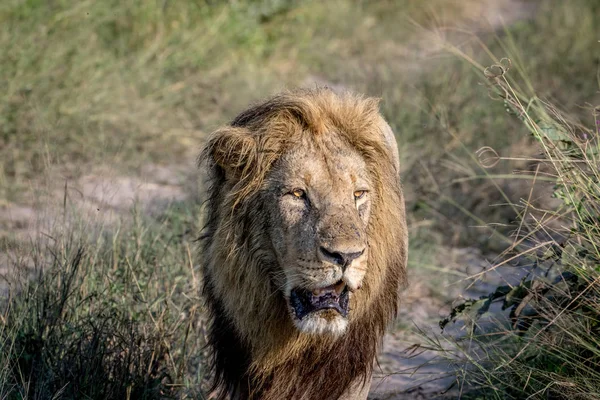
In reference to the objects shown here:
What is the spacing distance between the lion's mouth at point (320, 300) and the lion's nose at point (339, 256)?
0.11 metres

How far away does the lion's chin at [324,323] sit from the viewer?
2943 millimetres

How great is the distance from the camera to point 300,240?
2.98m

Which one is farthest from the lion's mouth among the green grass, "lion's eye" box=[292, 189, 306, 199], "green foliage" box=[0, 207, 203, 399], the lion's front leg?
"green foliage" box=[0, 207, 203, 399]

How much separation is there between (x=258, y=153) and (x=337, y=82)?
576 centimetres

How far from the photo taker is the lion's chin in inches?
116

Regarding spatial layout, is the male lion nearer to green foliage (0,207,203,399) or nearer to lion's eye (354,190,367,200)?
lion's eye (354,190,367,200)

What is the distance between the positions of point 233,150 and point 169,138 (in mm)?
4117

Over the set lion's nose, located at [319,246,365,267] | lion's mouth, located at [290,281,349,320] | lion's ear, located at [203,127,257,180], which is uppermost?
lion's ear, located at [203,127,257,180]

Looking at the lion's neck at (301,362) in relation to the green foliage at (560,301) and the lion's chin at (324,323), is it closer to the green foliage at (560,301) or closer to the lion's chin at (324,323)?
the lion's chin at (324,323)

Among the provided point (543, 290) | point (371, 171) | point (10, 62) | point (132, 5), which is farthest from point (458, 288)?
point (132, 5)

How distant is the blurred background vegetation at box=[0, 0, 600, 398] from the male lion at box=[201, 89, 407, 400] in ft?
2.15

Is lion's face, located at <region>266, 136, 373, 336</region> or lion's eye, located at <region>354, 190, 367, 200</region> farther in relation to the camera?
lion's eye, located at <region>354, 190, 367, 200</region>

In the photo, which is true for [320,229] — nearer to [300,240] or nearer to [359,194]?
[300,240]

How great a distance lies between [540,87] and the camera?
349 inches
